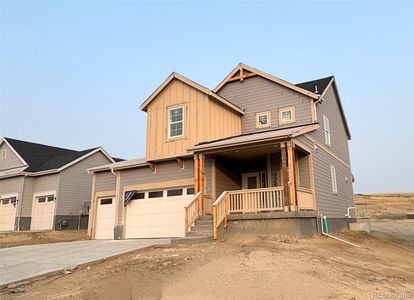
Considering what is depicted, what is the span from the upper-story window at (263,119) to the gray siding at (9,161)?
19.4 metres

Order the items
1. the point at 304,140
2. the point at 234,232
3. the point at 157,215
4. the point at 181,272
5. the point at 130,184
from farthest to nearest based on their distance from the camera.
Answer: the point at 130,184 → the point at 157,215 → the point at 304,140 → the point at 234,232 → the point at 181,272

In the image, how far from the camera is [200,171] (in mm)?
13102

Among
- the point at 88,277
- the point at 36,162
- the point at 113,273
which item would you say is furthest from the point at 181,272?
the point at 36,162

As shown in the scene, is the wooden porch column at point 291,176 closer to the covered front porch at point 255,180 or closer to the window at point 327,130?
the covered front porch at point 255,180

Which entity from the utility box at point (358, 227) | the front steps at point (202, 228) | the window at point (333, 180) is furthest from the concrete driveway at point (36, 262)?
the utility box at point (358, 227)

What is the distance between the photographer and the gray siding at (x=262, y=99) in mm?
15234

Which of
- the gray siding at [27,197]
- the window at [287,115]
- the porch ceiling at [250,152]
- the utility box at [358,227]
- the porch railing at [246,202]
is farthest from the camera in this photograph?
the gray siding at [27,197]

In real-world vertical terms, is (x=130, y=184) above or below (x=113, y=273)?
above

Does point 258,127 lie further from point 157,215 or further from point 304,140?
point 157,215

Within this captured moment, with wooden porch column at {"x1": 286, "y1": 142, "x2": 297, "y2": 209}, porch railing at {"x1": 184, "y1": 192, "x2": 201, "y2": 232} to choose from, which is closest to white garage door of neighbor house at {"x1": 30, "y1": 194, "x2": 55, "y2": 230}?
porch railing at {"x1": 184, "y1": 192, "x2": 201, "y2": 232}

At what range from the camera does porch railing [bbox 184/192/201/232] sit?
12047 millimetres

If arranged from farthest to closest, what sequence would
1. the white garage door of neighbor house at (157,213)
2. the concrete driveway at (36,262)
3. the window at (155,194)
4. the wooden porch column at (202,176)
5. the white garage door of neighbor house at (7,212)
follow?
the white garage door of neighbor house at (7,212) < the window at (155,194) < the white garage door of neighbor house at (157,213) < the wooden porch column at (202,176) < the concrete driveway at (36,262)

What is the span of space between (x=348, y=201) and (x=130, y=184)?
1202 centimetres

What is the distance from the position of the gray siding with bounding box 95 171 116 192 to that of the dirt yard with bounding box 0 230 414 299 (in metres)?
8.41
